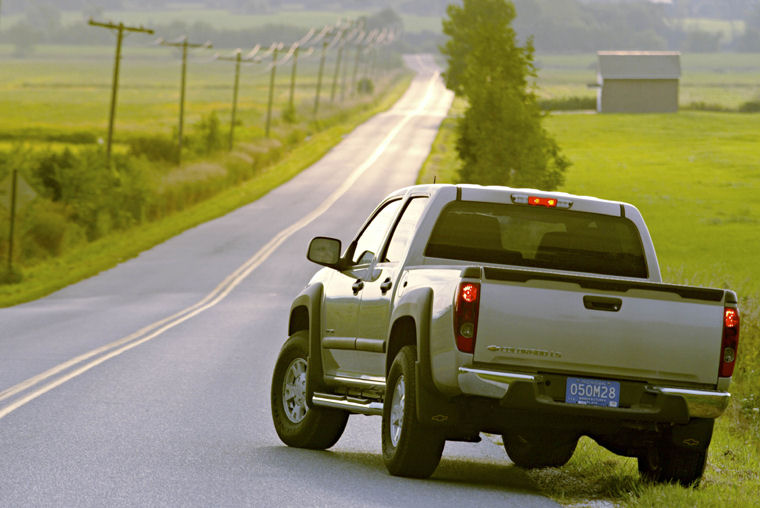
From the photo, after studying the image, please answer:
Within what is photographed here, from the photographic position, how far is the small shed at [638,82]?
124 m

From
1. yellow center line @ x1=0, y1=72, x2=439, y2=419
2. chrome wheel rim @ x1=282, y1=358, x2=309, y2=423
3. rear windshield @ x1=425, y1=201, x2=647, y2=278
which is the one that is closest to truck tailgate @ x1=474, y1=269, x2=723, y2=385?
rear windshield @ x1=425, y1=201, x2=647, y2=278

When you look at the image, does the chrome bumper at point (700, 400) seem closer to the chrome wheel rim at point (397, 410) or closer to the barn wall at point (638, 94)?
the chrome wheel rim at point (397, 410)

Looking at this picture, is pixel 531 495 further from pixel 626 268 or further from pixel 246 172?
pixel 246 172

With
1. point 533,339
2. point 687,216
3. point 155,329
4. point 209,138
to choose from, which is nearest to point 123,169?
point 687,216

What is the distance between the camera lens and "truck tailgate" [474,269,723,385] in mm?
7668

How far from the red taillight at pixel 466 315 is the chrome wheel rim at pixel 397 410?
2.97ft

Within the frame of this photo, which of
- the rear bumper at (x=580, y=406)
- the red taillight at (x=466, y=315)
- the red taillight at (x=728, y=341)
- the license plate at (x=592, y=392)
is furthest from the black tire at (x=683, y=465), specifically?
the red taillight at (x=466, y=315)

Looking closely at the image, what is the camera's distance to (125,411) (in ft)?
39.4

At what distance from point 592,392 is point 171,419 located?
4886mm

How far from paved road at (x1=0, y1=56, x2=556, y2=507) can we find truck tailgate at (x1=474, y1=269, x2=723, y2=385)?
0.92 metres

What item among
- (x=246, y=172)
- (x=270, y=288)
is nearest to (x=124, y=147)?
(x=246, y=172)

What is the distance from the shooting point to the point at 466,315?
7.73m

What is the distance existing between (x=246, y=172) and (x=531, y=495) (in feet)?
228

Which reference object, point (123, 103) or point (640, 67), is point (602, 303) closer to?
point (640, 67)
